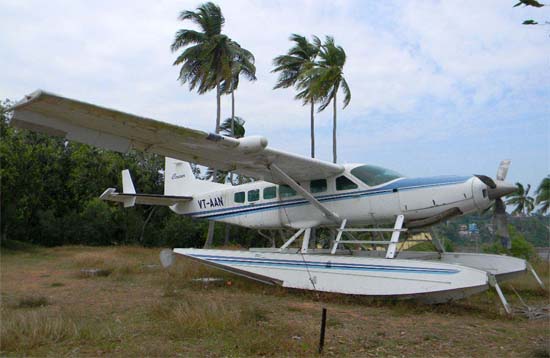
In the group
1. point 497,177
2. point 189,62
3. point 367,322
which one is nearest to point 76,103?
point 367,322

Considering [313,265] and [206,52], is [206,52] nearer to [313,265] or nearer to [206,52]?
[206,52]

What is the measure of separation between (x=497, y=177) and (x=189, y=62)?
18617 millimetres

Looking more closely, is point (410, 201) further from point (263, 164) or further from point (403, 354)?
point (403, 354)

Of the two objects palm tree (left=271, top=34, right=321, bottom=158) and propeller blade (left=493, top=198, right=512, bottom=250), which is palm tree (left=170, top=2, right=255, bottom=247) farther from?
propeller blade (left=493, top=198, right=512, bottom=250)

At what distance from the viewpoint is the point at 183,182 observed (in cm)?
1463

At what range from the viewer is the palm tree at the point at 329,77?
21516mm

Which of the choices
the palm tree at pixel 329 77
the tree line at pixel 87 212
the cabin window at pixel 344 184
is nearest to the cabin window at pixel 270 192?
the cabin window at pixel 344 184

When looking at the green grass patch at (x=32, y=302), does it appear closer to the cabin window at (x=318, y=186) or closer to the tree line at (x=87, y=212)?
the cabin window at (x=318, y=186)

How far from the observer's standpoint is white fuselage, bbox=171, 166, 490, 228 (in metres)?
8.99

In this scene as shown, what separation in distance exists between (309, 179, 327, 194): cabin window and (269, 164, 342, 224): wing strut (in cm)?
54

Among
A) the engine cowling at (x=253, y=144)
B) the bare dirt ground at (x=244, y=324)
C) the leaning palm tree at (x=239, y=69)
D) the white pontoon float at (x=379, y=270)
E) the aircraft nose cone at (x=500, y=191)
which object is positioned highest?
the leaning palm tree at (x=239, y=69)

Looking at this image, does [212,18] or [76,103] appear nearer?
[76,103]

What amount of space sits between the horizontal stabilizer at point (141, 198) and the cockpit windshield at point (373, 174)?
580 centimetres

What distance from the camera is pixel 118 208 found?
97.8 ft
